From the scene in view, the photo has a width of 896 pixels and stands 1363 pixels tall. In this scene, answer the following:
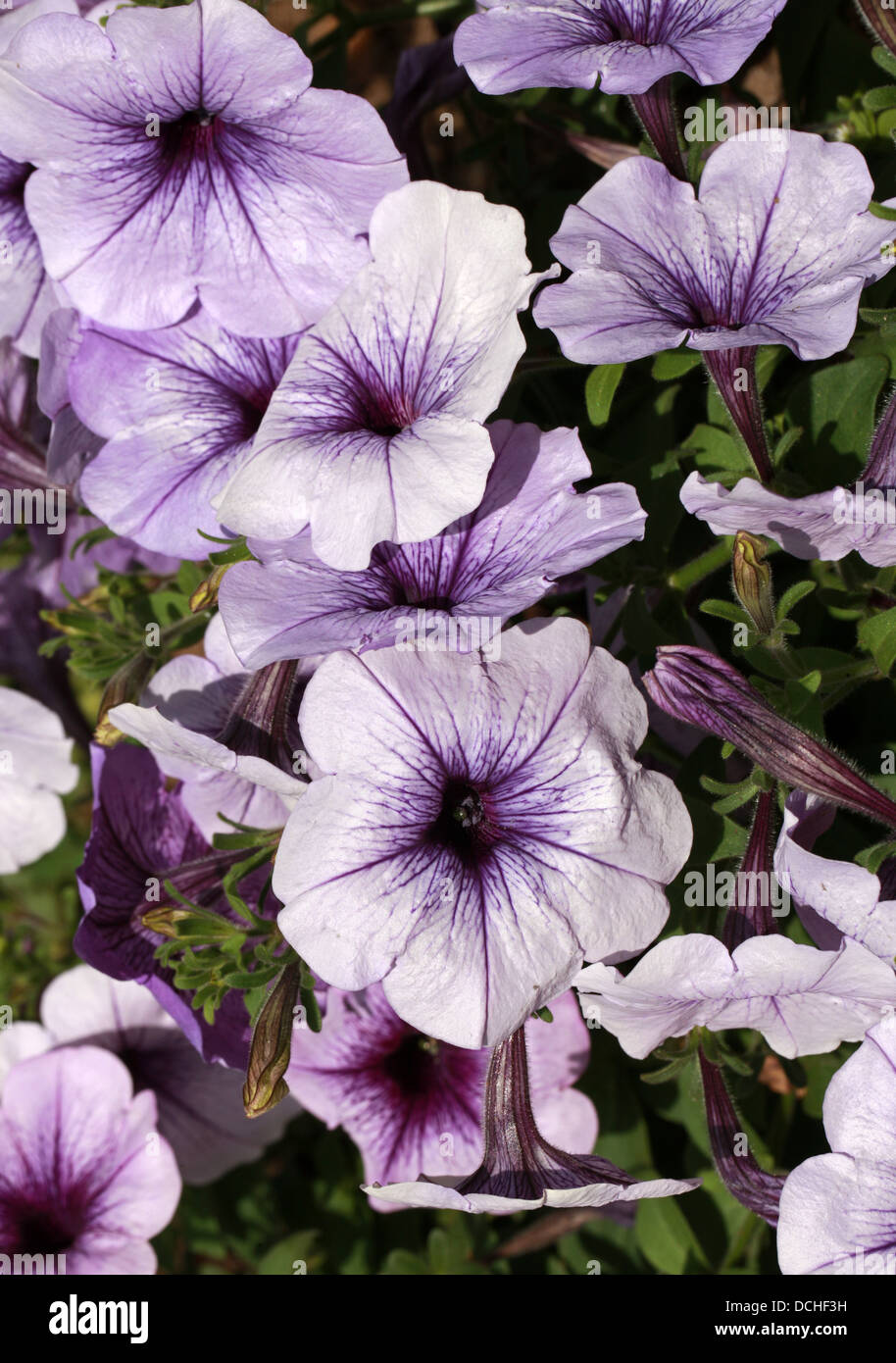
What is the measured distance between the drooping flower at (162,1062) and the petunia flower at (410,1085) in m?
0.14

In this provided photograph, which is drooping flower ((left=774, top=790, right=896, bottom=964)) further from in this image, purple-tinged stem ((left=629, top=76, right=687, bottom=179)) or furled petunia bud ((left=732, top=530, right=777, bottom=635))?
purple-tinged stem ((left=629, top=76, right=687, bottom=179))

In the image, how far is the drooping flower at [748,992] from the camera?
915 millimetres

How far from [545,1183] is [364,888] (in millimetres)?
346

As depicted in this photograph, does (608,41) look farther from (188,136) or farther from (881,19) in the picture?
(188,136)

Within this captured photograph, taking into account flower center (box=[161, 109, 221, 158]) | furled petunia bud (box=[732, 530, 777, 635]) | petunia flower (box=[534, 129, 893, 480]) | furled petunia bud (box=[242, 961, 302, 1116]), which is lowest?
furled petunia bud (box=[242, 961, 302, 1116])

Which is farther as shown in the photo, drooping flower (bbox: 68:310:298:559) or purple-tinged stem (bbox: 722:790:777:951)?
drooping flower (bbox: 68:310:298:559)

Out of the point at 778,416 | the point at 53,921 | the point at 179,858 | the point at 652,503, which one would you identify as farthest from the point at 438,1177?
the point at 53,921

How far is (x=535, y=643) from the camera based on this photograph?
37.0 inches

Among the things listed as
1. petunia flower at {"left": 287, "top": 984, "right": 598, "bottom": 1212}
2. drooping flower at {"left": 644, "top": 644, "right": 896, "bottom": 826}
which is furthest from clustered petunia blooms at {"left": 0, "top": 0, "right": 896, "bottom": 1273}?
petunia flower at {"left": 287, "top": 984, "right": 598, "bottom": 1212}

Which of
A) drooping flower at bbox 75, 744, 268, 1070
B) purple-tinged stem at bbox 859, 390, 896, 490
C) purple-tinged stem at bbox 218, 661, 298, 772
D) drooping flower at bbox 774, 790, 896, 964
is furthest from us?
drooping flower at bbox 75, 744, 268, 1070

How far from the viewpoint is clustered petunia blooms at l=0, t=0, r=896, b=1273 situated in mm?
932

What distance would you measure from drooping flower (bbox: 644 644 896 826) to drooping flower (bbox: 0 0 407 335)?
480 millimetres

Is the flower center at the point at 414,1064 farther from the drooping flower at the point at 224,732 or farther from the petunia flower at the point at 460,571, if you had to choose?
the petunia flower at the point at 460,571
